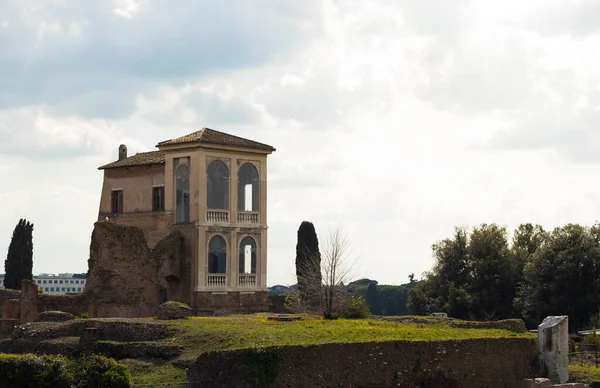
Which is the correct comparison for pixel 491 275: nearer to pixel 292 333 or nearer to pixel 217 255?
pixel 217 255

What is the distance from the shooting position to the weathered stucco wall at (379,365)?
27.5m

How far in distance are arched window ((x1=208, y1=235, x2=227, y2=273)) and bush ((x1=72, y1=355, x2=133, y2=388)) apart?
2345cm

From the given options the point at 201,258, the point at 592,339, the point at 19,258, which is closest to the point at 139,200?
the point at 201,258

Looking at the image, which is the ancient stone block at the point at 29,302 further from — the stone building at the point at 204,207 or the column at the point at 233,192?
the column at the point at 233,192

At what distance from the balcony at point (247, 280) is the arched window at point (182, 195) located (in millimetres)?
3853

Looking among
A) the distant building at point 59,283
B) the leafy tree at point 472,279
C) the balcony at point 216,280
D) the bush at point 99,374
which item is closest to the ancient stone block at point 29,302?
the balcony at point 216,280

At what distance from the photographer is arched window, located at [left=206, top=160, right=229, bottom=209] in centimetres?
5031

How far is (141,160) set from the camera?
52.8 meters

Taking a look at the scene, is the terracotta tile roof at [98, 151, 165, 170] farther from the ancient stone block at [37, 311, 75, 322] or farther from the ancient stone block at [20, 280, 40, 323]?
the ancient stone block at [37, 311, 75, 322]

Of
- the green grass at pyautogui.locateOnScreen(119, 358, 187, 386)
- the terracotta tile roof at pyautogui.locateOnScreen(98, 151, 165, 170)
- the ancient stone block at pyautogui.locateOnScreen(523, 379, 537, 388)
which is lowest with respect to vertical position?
the ancient stone block at pyautogui.locateOnScreen(523, 379, 537, 388)

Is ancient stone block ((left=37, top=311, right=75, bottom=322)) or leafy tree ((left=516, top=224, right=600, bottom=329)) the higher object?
leafy tree ((left=516, top=224, right=600, bottom=329))

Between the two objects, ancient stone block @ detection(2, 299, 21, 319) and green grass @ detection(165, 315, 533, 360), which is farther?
ancient stone block @ detection(2, 299, 21, 319)

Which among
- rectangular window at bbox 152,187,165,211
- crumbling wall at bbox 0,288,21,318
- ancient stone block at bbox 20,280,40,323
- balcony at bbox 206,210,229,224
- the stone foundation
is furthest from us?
rectangular window at bbox 152,187,165,211

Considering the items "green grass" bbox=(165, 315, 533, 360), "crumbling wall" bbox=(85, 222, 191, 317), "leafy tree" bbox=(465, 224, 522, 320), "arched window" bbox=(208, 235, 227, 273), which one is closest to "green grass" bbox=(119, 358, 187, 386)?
"green grass" bbox=(165, 315, 533, 360)
